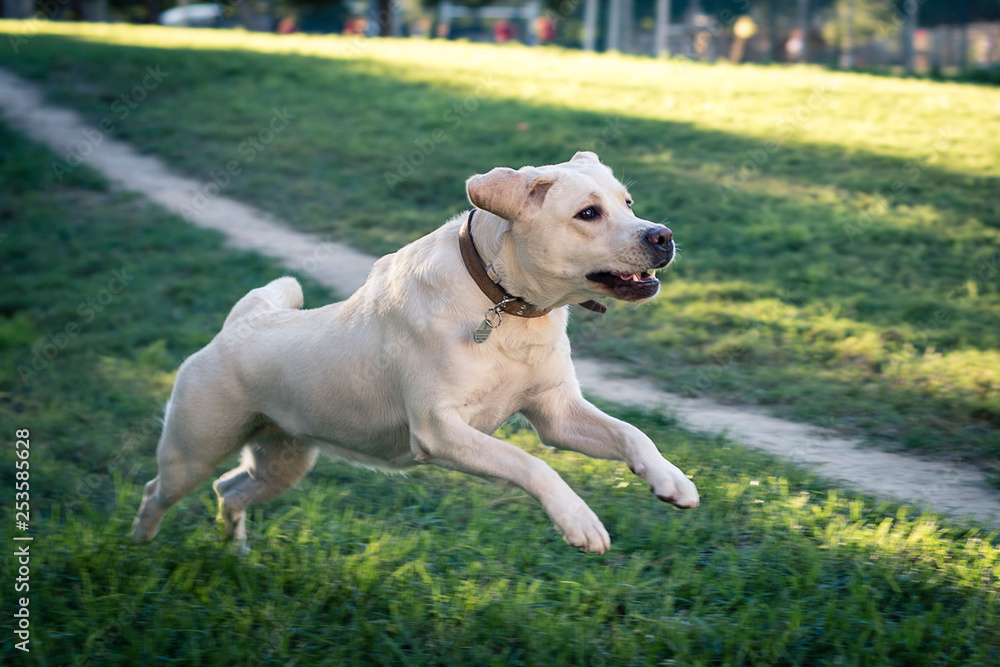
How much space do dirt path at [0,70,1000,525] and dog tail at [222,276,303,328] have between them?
275 cm

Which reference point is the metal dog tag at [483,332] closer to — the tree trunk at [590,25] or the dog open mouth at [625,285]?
the dog open mouth at [625,285]

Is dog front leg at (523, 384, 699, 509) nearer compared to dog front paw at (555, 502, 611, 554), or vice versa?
dog front paw at (555, 502, 611, 554)

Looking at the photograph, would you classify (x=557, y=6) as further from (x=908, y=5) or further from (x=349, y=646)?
(x=349, y=646)

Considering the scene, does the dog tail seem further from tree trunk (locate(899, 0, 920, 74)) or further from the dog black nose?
tree trunk (locate(899, 0, 920, 74))

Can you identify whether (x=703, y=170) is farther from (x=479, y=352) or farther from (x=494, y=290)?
(x=479, y=352)

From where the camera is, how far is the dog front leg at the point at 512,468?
3.23 metres

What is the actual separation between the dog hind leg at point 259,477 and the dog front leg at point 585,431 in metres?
1.45

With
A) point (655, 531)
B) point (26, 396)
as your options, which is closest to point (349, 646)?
point (655, 531)

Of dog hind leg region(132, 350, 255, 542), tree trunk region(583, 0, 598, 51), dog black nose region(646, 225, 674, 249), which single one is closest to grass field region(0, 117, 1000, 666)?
dog hind leg region(132, 350, 255, 542)

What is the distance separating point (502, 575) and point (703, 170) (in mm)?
9378

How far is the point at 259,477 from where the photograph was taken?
4793mm

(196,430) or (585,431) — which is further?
(196,430)

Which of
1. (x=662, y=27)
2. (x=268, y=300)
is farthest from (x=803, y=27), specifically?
(x=268, y=300)

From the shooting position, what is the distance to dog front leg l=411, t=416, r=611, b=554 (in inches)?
127
